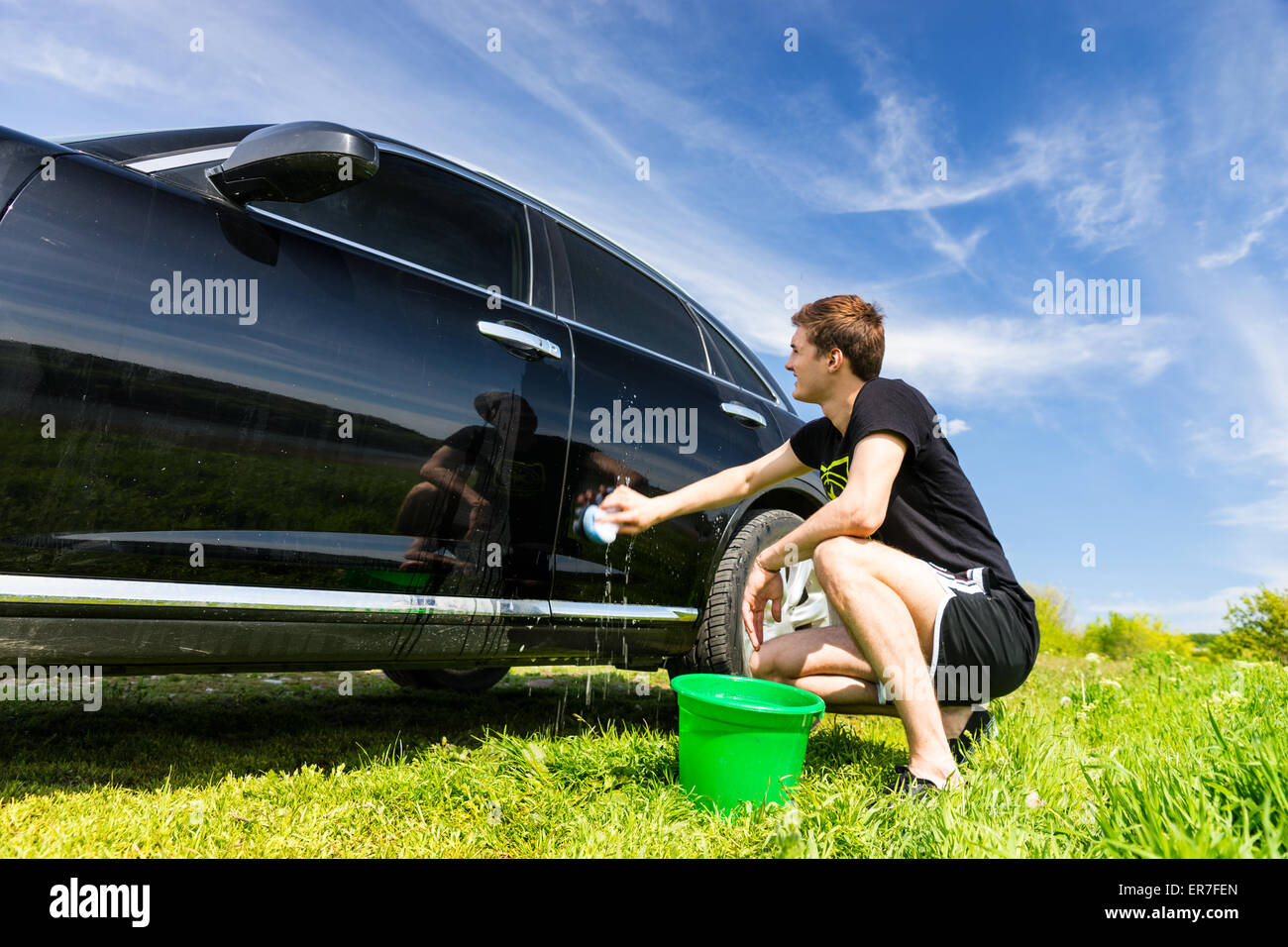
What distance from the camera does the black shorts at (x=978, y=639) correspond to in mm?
2084

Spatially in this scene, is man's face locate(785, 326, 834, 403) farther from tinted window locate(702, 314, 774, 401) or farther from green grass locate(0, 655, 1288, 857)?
green grass locate(0, 655, 1288, 857)

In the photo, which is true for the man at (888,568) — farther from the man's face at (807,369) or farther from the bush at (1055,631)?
the bush at (1055,631)

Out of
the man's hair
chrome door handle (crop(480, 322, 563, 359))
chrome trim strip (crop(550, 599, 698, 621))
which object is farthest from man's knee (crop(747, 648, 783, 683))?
chrome door handle (crop(480, 322, 563, 359))

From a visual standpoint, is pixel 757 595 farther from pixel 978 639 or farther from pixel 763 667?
pixel 978 639

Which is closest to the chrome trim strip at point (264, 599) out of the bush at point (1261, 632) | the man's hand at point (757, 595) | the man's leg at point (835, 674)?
the man's hand at point (757, 595)

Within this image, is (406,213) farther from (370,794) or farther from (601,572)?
(370,794)

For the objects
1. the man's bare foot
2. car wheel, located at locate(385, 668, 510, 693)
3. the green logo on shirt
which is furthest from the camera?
car wheel, located at locate(385, 668, 510, 693)

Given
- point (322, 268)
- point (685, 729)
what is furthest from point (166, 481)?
point (685, 729)

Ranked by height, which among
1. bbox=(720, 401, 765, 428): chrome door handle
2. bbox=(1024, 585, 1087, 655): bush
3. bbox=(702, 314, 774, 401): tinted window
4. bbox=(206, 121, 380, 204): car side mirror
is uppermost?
bbox=(206, 121, 380, 204): car side mirror

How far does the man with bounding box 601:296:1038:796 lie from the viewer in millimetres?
2014

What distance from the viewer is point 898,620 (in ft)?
6.69

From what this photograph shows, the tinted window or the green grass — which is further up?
the tinted window

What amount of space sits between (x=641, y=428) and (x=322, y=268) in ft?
3.47

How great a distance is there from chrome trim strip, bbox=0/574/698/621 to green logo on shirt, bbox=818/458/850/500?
30.6 inches
